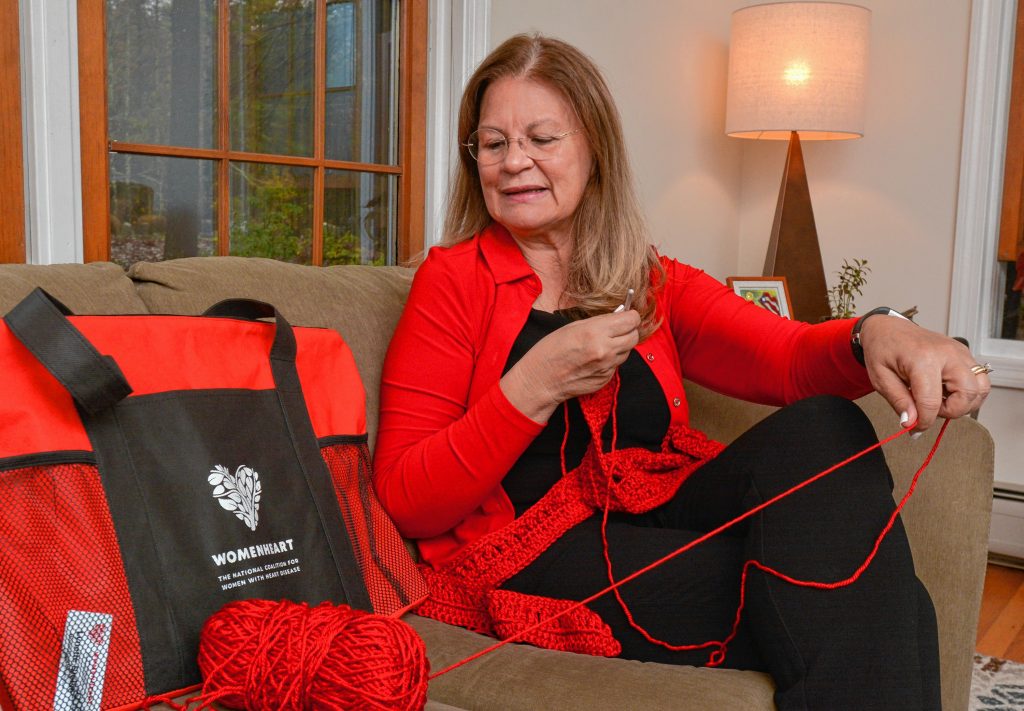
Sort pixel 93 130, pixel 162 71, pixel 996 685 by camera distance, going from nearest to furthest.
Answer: pixel 93 130 → pixel 162 71 → pixel 996 685

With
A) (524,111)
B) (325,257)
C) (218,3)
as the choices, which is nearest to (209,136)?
(218,3)

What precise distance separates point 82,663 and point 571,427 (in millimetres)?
687

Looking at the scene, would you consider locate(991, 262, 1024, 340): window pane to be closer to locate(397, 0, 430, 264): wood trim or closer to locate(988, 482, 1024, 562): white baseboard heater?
locate(988, 482, 1024, 562): white baseboard heater

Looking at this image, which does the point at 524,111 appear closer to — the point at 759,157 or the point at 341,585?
the point at 341,585

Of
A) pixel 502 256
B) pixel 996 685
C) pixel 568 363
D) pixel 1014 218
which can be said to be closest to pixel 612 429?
pixel 568 363

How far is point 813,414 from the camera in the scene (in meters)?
1.17

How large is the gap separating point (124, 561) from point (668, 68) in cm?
223

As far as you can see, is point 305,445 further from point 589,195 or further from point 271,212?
point 271,212

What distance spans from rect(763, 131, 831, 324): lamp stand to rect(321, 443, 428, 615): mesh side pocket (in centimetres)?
167

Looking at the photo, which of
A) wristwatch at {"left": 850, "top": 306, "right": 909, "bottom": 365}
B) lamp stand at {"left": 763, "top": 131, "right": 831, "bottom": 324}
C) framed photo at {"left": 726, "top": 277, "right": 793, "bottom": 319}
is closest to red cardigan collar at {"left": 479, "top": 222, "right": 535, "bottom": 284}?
wristwatch at {"left": 850, "top": 306, "right": 909, "bottom": 365}

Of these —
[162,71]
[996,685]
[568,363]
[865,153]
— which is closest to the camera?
[568,363]

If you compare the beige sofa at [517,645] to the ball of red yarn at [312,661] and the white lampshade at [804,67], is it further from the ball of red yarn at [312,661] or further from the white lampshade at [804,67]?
the white lampshade at [804,67]

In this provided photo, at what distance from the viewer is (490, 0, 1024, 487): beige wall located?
9.01ft

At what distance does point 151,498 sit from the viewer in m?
0.98
